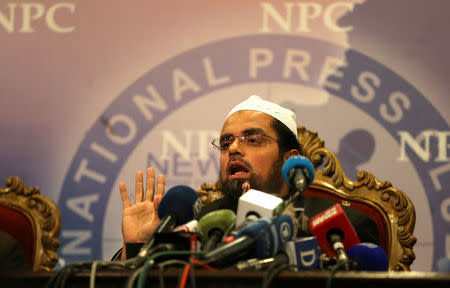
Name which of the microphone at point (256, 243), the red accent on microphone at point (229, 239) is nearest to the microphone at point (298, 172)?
the microphone at point (256, 243)

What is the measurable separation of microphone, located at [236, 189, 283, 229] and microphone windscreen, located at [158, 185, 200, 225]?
0.46ft

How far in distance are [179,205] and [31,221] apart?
1.52 m

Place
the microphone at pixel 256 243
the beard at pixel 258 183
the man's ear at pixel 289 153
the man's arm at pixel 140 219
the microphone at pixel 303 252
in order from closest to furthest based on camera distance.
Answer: the microphone at pixel 256 243 < the microphone at pixel 303 252 < the man's arm at pixel 140 219 < the beard at pixel 258 183 < the man's ear at pixel 289 153

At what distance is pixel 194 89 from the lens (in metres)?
3.12

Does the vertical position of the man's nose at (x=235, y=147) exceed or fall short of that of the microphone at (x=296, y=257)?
it exceeds it

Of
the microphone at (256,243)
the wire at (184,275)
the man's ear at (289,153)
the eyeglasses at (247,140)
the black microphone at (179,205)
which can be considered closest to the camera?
the wire at (184,275)

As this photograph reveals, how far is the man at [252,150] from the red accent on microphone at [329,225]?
103cm

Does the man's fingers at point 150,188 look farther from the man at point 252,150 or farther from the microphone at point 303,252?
the microphone at point 303,252

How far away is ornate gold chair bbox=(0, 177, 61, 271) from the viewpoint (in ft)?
9.21

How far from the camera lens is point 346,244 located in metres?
1.67

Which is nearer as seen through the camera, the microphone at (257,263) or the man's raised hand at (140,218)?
the microphone at (257,263)

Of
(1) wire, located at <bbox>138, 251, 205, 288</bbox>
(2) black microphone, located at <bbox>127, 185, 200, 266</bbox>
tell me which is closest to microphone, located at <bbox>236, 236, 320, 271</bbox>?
(1) wire, located at <bbox>138, 251, 205, 288</bbox>

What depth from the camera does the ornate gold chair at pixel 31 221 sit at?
2.81 metres

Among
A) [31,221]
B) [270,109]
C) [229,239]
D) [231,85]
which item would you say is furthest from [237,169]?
[229,239]
